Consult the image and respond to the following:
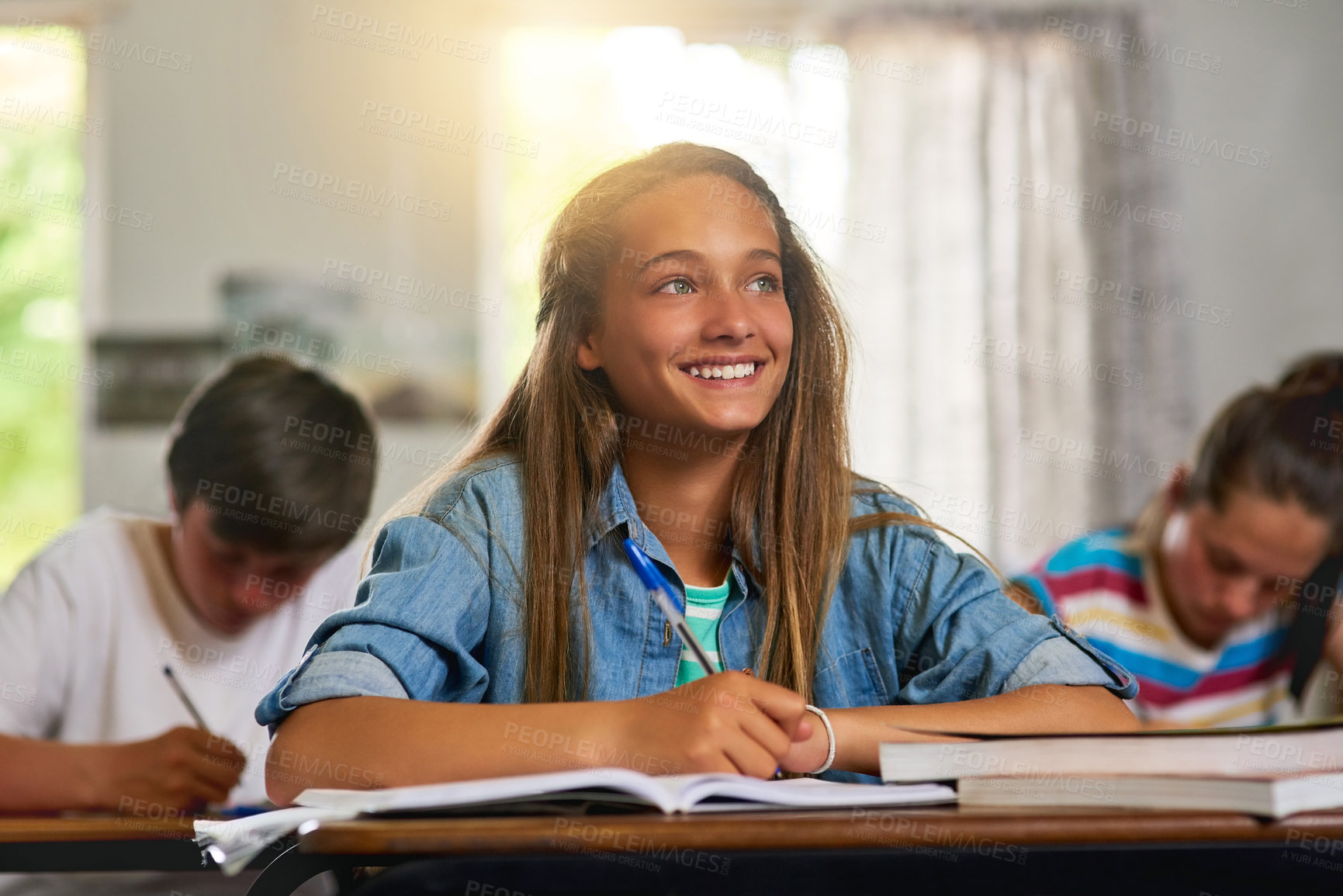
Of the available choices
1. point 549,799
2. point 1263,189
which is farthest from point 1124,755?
point 1263,189

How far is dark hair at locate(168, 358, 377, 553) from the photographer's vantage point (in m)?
1.54

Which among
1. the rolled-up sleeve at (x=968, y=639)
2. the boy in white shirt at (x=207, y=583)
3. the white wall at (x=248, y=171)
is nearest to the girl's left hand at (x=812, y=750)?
the rolled-up sleeve at (x=968, y=639)

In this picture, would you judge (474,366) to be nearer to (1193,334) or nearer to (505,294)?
(505,294)

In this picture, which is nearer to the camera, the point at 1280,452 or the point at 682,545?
the point at 682,545

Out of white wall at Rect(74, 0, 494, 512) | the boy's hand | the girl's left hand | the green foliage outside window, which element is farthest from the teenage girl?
the green foliage outside window

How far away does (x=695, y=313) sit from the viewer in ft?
3.76

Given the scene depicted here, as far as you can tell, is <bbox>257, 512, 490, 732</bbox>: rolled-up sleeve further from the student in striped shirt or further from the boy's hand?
the student in striped shirt

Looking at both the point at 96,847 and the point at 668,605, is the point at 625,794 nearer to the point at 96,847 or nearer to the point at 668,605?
the point at 668,605

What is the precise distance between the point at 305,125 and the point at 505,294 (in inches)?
28.0

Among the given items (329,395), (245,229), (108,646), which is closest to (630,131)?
(245,229)

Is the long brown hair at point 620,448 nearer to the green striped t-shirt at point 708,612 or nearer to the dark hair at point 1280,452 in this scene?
the green striped t-shirt at point 708,612

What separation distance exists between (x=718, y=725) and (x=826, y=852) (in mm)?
185

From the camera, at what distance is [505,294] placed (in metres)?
3.10

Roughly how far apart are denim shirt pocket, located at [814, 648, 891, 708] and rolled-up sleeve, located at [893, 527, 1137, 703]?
3 cm
